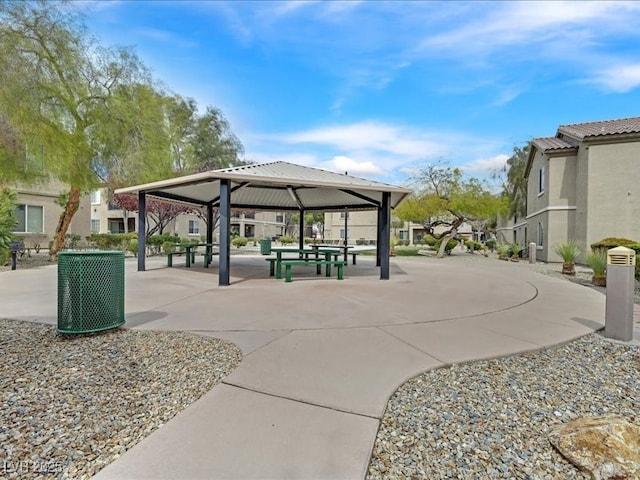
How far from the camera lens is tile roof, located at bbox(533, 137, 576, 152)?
1842 cm

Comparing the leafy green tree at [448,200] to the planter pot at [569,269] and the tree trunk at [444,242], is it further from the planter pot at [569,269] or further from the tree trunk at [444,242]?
the planter pot at [569,269]

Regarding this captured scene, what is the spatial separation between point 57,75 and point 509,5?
49.8 ft

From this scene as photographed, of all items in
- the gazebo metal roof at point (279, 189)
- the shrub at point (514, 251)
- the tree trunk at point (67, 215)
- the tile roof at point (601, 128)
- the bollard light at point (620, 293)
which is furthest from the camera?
the shrub at point (514, 251)

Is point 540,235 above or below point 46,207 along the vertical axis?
below

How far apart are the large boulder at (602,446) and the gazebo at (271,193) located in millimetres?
7502

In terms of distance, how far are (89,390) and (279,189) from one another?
470 inches

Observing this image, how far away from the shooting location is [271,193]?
1538cm

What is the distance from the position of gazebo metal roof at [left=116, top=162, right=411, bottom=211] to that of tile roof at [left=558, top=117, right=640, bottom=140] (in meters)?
11.2

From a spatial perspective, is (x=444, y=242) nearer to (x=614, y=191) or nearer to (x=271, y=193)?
(x=614, y=191)

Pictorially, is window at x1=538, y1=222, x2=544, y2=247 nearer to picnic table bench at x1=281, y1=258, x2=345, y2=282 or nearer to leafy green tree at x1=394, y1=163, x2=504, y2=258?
leafy green tree at x1=394, y1=163, x2=504, y2=258

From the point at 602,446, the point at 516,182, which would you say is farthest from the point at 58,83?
the point at 516,182

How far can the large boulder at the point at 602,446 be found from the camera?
88.4 inches

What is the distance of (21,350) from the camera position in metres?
4.10

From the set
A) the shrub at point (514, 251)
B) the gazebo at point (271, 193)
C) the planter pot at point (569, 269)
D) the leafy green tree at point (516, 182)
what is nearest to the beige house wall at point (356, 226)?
the leafy green tree at point (516, 182)
